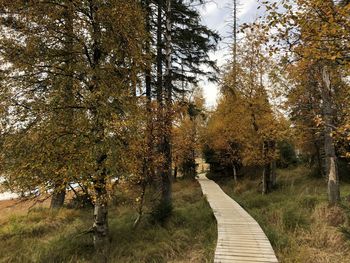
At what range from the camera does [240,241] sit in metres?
6.96


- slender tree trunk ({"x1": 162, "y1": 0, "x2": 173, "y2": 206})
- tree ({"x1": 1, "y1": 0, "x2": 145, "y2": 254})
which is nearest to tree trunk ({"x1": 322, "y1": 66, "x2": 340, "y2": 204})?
slender tree trunk ({"x1": 162, "y1": 0, "x2": 173, "y2": 206})

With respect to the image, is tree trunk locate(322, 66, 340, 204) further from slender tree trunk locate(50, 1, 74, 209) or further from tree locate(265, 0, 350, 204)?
slender tree trunk locate(50, 1, 74, 209)

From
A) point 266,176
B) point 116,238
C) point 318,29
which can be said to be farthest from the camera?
point 266,176

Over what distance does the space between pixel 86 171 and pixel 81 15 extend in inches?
149

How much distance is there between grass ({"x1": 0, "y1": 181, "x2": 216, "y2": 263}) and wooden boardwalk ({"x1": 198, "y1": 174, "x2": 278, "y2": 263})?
33cm

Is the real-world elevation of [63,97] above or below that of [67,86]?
below

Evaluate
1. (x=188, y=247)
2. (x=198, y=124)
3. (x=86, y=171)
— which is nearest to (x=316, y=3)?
(x=86, y=171)

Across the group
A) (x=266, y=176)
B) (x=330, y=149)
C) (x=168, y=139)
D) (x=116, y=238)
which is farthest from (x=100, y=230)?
(x=266, y=176)

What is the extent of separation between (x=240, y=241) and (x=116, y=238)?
3871 mm

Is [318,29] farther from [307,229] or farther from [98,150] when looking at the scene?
[307,229]

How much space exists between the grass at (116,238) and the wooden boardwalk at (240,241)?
33 centimetres

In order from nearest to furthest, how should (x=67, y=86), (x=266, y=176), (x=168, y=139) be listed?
(x=67, y=86)
(x=168, y=139)
(x=266, y=176)

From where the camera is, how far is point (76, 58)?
6520mm

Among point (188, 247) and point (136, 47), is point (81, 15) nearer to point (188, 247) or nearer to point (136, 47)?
point (136, 47)
